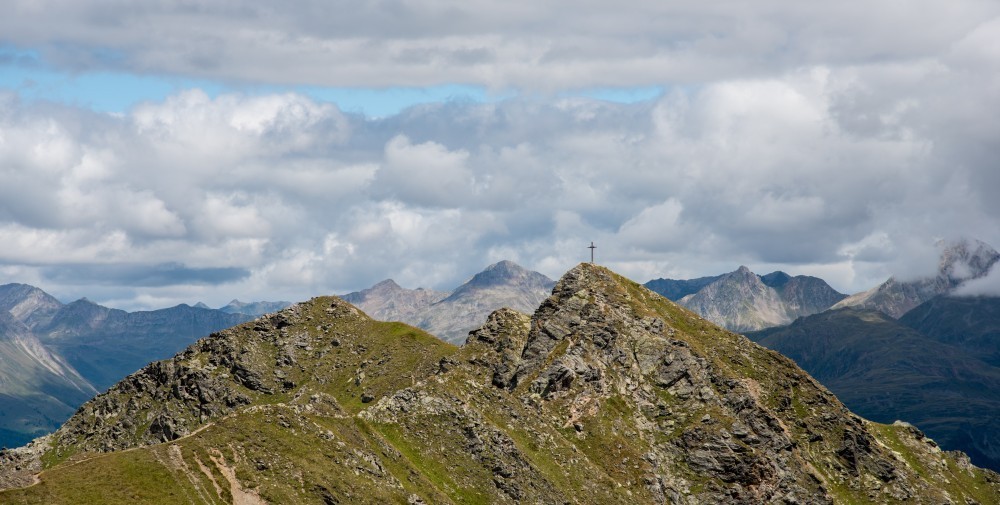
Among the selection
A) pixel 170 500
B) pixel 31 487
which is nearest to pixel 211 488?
pixel 170 500

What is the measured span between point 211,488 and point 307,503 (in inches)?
651

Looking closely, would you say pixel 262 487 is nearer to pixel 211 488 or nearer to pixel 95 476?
pixel 211 488

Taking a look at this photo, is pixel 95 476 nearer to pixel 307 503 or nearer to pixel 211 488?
pixel 211 488

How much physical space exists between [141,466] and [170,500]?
11099 mm

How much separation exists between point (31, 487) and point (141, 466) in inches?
787

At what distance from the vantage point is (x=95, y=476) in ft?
614

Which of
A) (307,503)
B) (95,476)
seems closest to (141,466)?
(95,476)

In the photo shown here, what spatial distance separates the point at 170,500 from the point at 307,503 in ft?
77.8

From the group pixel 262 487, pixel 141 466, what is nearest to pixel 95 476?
pixel 141 466

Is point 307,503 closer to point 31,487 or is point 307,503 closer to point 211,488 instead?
point 211,488

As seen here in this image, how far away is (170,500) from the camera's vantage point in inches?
7352

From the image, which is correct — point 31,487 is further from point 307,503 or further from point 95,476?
point 307,503

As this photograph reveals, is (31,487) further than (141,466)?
No

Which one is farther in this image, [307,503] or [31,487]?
[307,503]
